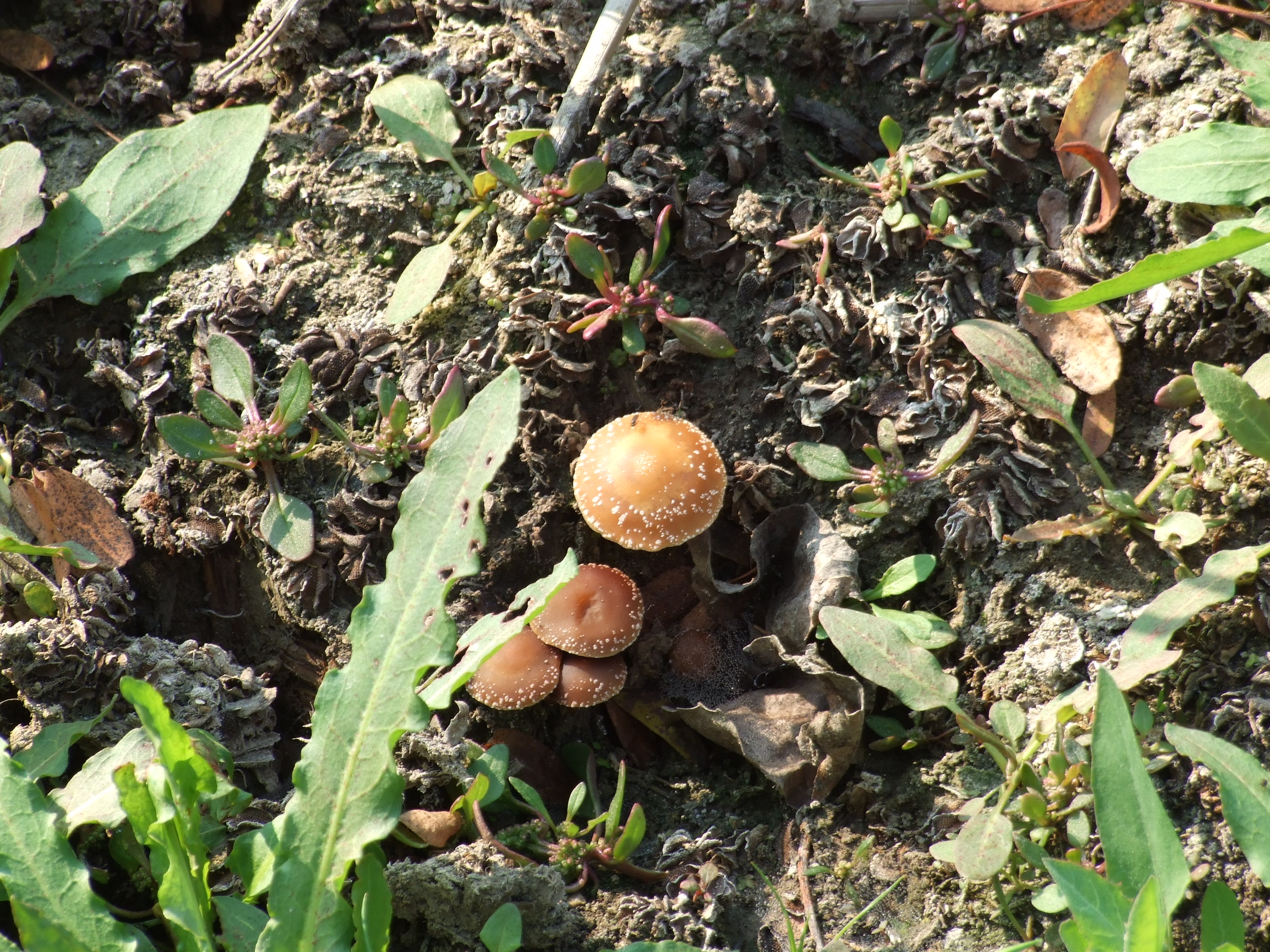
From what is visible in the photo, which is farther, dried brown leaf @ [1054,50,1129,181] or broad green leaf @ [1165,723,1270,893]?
dried brown leaf @ [1054,50,1129,181]

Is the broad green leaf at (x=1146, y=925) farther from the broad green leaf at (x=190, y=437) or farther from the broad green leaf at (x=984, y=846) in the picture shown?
the broad green leaf at (x=190, y=437)

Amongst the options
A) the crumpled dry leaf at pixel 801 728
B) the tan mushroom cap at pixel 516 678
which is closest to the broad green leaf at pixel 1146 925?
the crumpled dry leaf at pixel 801 728

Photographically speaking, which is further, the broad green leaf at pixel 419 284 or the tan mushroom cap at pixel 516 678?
the broad green leaf at pixel 419 284

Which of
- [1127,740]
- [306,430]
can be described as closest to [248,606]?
[306,430]

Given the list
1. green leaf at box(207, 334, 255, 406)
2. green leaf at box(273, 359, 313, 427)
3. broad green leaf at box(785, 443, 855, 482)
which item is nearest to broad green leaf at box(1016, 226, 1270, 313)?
broad green leaf at box(785, 443, 855, 482)

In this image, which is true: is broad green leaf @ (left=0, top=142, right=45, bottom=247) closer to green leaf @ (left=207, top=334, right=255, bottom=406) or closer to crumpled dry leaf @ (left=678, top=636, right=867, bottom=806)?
green leaf @ (left=207, top=334, right=255, bottom=406)

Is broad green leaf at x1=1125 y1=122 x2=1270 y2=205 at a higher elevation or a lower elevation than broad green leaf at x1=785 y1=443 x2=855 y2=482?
higher

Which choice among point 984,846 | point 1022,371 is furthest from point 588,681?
point 1022,371
